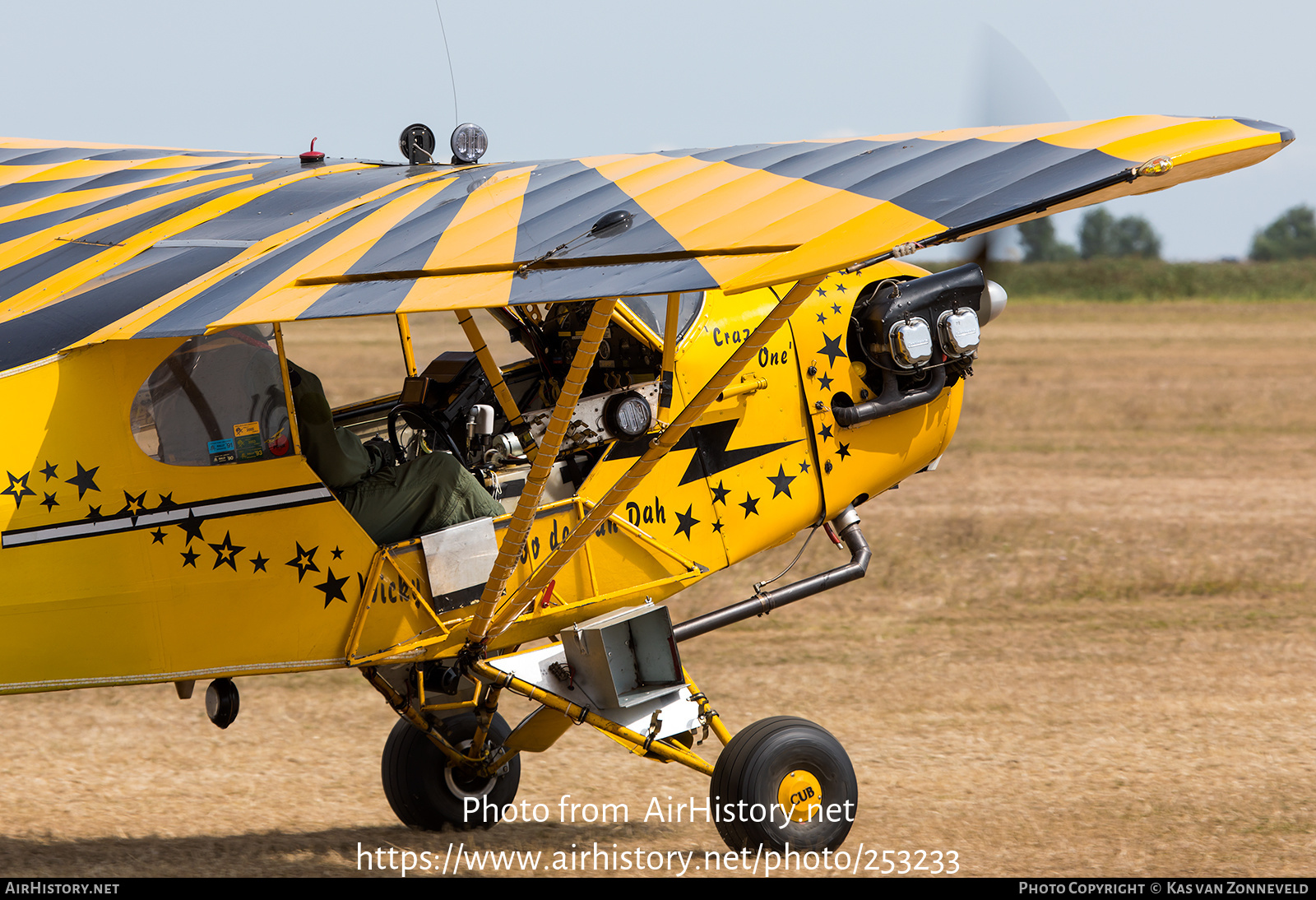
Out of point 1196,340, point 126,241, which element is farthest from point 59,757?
point 1196,340

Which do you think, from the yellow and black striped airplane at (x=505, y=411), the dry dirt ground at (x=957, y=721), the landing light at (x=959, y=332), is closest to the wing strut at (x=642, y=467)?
the yellow and black striped airplane at (x=505, y=411)

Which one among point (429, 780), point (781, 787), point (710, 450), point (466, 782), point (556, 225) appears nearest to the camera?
point (556, 225)

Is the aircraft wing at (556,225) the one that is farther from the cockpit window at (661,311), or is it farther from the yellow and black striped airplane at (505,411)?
the cockpit window at (661,311)

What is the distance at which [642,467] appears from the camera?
16.4ft

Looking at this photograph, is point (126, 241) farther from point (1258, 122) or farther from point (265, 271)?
point (1258, 122)

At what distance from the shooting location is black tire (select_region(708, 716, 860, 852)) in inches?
225

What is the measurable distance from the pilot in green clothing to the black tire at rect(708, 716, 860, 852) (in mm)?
1563

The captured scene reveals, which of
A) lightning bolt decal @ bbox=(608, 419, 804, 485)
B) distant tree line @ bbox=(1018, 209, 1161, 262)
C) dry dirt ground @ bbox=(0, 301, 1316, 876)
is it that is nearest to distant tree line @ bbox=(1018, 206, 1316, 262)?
distant tree line @ bbox=(1018, 209, 1161, 262)

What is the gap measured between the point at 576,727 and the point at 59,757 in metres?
3.21

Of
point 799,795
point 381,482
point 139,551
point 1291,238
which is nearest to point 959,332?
point 799,795

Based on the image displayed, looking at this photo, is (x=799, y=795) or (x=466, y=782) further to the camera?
(x=466, y=782)

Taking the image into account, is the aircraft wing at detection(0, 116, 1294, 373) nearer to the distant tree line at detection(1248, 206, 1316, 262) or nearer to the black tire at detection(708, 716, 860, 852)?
the black tire at detection(708, 716, 860, 852)

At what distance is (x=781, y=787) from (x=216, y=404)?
2.87 meters

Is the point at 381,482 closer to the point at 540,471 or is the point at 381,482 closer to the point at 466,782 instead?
the point at 540,471
